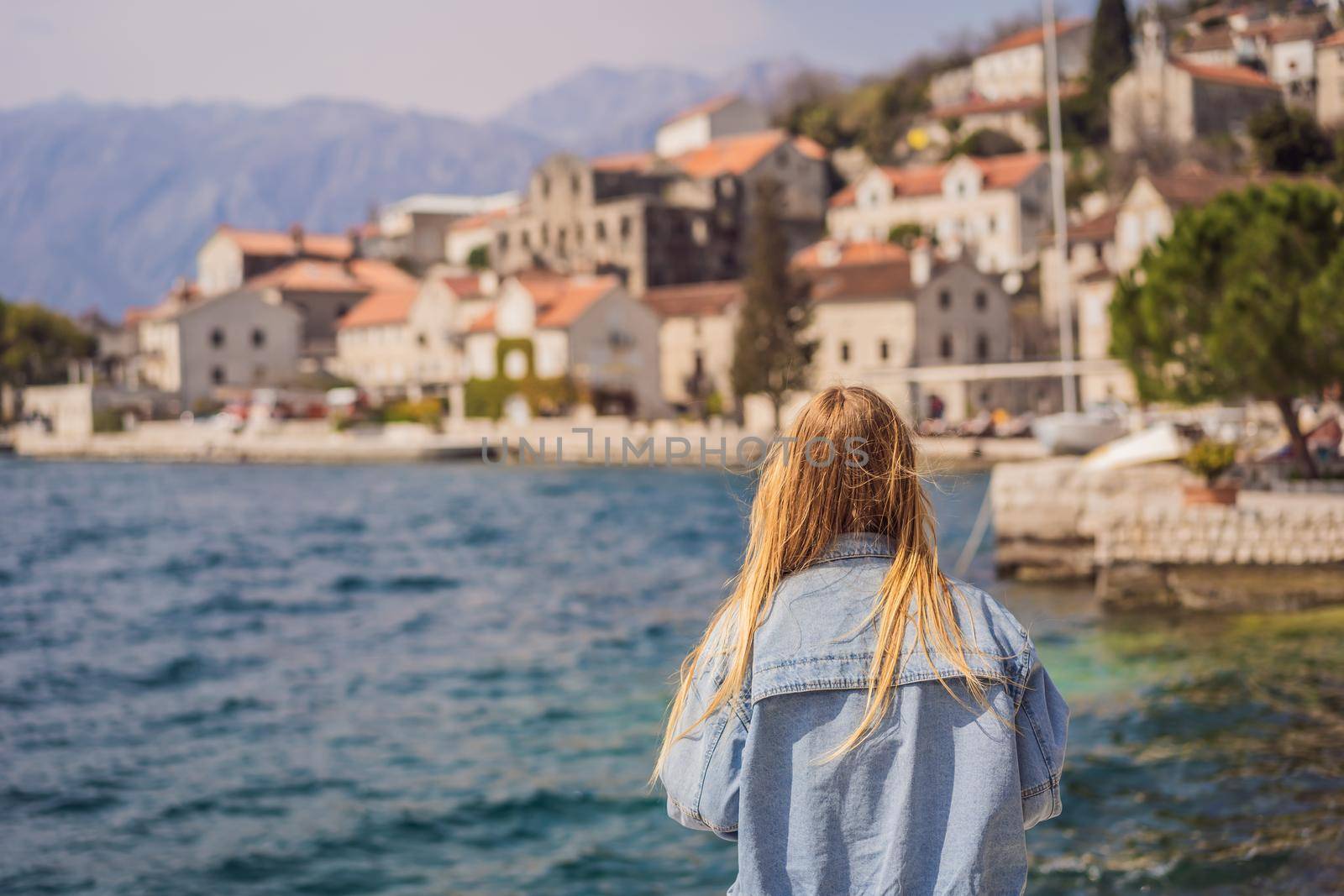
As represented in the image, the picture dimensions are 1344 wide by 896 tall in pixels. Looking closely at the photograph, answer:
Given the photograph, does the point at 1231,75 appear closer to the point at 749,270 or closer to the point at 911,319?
the point at 911,319

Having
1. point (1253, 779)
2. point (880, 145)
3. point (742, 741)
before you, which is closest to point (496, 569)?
point (1253, 779)

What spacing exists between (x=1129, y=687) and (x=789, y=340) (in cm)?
4158

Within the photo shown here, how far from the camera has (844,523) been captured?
2447 mm

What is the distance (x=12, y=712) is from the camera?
43.5 ft

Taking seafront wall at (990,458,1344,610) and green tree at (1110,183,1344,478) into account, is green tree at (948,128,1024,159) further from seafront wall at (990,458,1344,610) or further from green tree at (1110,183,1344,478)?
seafront wall at (990,458,1344,610)

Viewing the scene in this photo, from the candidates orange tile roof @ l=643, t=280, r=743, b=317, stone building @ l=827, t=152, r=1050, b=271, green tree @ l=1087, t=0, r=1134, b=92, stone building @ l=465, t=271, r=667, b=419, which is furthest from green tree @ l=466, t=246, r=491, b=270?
green tree @ l=1087, t=0, r=1134, b=92

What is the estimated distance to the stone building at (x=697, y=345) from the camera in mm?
61031

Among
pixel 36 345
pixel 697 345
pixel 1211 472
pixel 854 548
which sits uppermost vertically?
pixel 36 345

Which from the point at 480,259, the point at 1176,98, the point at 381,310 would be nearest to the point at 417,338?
the point at 381,310

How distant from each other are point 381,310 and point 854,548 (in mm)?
79108

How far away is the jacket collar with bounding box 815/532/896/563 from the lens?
2.43m

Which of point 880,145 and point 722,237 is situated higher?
point 880,145

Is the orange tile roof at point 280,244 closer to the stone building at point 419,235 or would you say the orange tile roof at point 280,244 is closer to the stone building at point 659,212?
the stone building at point 419,235

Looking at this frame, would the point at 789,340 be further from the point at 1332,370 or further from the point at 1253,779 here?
the point at 1253,779
